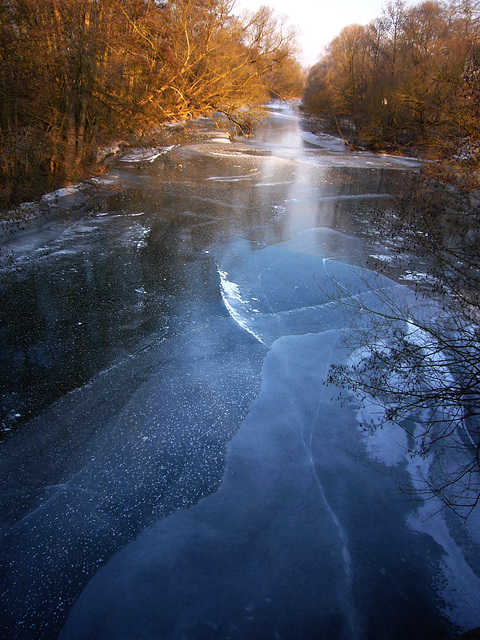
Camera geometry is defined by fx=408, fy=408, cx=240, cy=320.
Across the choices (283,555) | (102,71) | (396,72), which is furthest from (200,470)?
(396,72)

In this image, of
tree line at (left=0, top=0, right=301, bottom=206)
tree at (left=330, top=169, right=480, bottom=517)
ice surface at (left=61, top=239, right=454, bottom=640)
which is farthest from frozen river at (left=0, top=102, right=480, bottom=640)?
tree line at (left=0, top=0, right=301, bottom=206)

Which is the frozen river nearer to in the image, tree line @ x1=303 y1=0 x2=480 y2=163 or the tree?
the tree

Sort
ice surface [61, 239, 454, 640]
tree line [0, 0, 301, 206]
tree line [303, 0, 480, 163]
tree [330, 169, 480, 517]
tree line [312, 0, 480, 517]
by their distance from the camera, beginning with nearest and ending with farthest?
ice surface [61, 239, 454, 640] → tree [330, 169, 480, 517] → tree line [312, 0, 480, 517] → tree line [0, 0, 301, 206] → tree line [303, 0, 480, 163]

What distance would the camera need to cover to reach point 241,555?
2.82 meters

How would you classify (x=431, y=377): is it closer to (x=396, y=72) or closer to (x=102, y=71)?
(x=102, y=71)

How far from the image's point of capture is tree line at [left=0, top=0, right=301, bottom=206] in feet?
28.3

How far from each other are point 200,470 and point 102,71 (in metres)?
11.0

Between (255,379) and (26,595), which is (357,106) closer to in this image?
(255,379)

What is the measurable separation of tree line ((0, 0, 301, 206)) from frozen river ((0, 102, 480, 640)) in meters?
3.66

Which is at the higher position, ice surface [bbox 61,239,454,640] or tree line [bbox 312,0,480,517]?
tree line [bbox 312,0,480,517]

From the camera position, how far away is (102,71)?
10.6 metres

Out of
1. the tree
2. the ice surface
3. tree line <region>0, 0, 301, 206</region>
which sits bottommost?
the ice surface

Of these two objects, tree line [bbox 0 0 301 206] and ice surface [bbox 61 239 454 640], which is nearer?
ice surface [bbox 61 239 454 640]

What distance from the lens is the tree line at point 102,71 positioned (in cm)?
863
